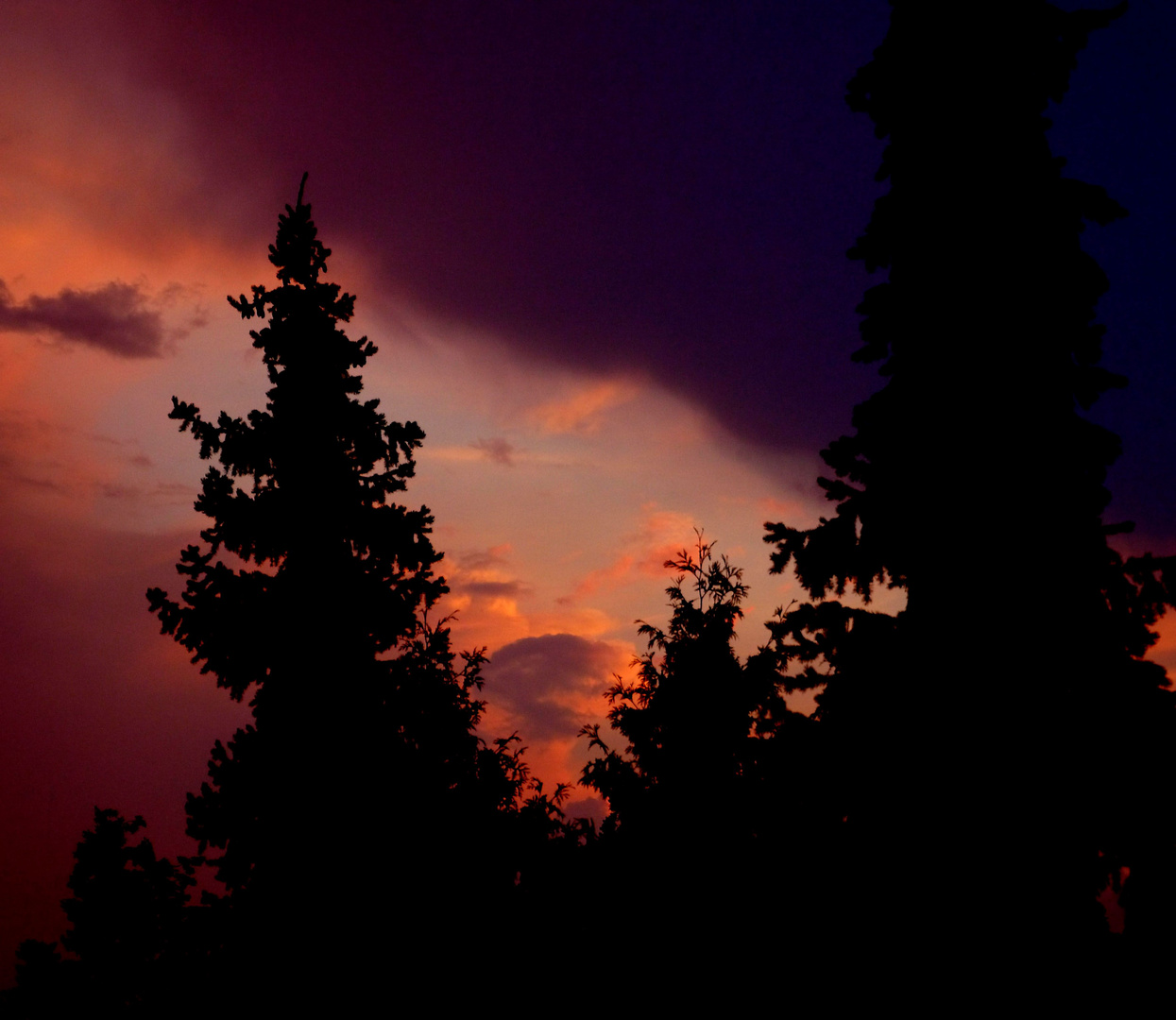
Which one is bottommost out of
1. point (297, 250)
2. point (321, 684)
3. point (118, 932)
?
point (118, 932)

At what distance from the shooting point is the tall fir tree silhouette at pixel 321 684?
1142cm

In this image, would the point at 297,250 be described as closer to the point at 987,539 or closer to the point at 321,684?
the point at 321,684

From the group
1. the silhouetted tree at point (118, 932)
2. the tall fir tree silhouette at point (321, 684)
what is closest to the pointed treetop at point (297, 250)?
the tall fir tree silhouette at point (321, 684)

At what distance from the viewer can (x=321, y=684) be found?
12398 mm

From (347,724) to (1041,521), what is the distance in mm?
10334

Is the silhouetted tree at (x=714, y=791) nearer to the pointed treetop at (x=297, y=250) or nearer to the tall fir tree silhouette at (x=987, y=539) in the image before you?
the tall fir tree silhouette at (x=987, y=539)

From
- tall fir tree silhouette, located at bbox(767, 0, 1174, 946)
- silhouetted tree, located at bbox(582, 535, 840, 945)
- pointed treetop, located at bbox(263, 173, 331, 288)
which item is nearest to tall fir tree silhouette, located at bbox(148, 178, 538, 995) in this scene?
pointed treetop, located at bbox(263, 173, 331, 288)

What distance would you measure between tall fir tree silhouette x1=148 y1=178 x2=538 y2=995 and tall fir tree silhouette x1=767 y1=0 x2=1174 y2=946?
7.51m

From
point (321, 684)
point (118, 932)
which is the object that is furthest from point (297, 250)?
point (118, 932)

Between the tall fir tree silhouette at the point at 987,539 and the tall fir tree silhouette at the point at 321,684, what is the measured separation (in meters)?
7.51

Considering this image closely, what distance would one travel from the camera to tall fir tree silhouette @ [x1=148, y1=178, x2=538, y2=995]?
1142 cm

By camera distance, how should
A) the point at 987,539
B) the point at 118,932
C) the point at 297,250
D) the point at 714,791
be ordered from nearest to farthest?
the point at 987,539 → the point at 118,932 → the point at 297,250 → the point at 714,791

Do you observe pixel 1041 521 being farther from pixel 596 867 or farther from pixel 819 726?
pixel 596 867

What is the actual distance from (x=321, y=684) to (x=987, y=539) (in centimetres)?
1009
